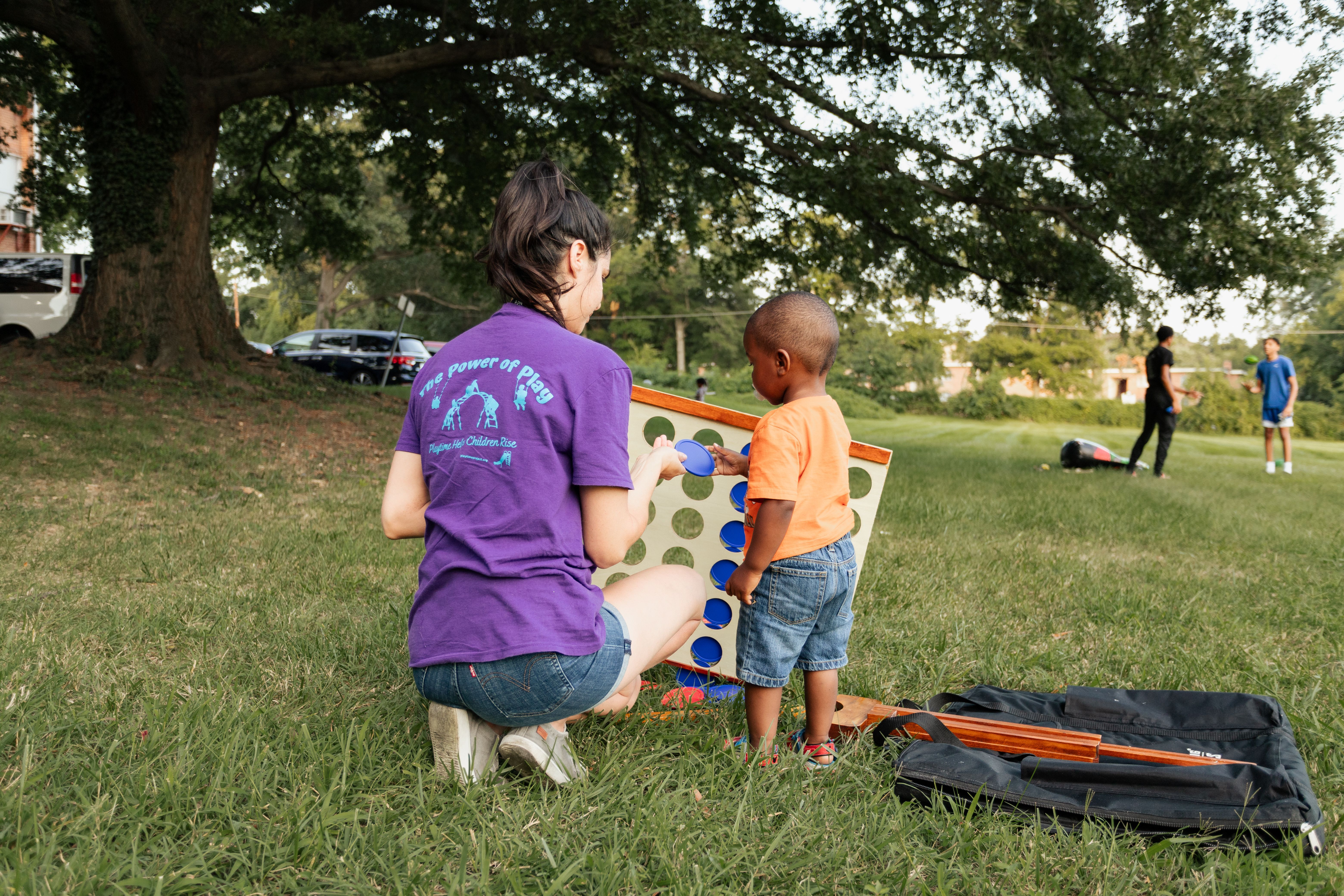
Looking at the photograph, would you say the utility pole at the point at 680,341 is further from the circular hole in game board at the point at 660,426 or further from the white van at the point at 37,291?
the circular hole in game board at the point at 660,426

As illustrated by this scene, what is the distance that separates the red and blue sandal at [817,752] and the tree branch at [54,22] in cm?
1183

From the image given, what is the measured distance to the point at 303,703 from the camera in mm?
2658

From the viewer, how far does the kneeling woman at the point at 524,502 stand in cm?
193

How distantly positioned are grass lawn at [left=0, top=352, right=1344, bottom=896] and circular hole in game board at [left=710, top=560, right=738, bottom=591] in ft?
1.49

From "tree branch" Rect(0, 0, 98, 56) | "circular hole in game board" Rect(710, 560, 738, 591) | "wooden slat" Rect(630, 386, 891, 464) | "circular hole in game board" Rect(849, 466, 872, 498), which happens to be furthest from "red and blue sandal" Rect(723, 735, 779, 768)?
"tree branch" Rect(0, 0, 98, 56)

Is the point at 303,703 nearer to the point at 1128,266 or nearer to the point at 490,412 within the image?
the point at 490,412

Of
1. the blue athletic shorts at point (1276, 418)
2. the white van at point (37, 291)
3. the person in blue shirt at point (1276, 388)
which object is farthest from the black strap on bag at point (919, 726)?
the white van at point (37, 291)

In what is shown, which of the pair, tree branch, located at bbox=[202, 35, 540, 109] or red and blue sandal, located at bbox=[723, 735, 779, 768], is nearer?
red and blue sandal, located at bbox=[723, 735, 779, 768]

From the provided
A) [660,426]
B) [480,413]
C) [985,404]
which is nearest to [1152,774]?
[660,426]

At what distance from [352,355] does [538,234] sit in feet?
80.8

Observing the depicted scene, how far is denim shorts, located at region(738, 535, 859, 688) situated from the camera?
243 cm

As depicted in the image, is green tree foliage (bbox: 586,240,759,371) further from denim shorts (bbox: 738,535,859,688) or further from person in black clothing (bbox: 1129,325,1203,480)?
denim shorts (bbox: 738,535,859,688)

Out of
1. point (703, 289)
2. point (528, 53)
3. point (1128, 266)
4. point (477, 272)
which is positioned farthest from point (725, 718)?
point (703, 289)

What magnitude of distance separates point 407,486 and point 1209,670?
305cm
